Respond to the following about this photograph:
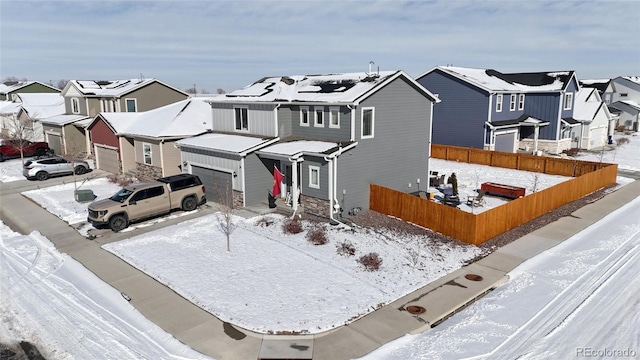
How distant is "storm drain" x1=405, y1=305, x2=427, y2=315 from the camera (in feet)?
40.3

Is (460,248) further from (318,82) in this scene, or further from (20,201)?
(20,201)

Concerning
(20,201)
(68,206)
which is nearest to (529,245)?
(68,206)

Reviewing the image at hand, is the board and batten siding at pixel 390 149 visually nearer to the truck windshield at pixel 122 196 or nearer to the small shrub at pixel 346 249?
the small shrub at pixel 346 249

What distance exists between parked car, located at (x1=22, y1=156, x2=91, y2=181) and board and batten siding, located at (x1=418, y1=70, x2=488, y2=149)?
95.9 ft

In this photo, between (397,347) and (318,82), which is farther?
(318,82)

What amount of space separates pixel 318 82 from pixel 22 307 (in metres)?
17.4

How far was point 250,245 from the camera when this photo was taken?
17.2m

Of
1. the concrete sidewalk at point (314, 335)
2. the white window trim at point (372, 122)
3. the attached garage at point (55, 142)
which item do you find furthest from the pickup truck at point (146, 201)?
the attached garage at point (55, 142)

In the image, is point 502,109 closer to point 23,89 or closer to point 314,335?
point 314,335

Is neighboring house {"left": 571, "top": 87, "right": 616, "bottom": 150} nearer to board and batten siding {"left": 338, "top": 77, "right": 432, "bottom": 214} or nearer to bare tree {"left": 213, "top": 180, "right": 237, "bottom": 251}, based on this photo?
board and batten siding {"left": 338, "top": 77, "right": 432, "bottom": 214}

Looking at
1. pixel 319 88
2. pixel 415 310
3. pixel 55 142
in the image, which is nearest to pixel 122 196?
pixel 319 88

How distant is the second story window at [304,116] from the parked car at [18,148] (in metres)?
26.0

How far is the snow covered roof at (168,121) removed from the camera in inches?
1096

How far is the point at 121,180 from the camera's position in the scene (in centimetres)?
2820
